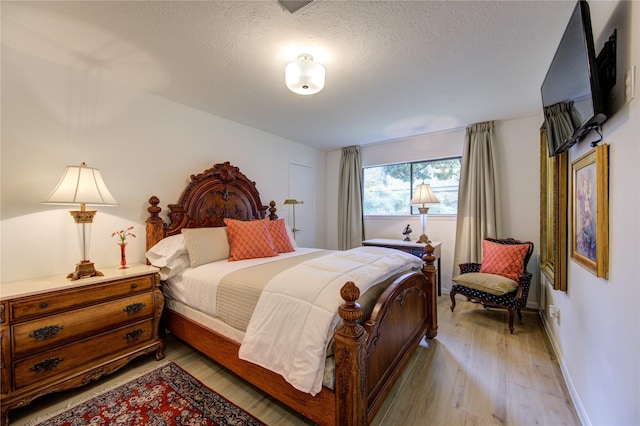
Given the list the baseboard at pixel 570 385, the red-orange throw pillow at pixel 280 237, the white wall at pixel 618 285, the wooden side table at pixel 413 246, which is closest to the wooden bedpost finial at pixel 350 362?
the white wall at pixel 618 285

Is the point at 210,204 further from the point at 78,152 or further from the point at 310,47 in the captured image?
the point at 310,47

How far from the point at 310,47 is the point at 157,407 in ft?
8.93

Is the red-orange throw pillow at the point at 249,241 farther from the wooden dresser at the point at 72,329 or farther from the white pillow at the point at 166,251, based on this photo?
the wooden dresser at the point at 72,329

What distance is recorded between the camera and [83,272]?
1.96m

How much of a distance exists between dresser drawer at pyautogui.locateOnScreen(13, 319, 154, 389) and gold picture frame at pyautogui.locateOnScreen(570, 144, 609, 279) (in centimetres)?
308

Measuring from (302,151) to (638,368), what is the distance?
169 inches

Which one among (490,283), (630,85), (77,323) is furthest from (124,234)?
(490,283)

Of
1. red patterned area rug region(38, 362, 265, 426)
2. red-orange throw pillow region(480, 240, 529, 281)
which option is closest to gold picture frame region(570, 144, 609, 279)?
red-orange throw pillow region(480, 240, 529, 281)

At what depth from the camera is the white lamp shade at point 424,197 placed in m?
3.62

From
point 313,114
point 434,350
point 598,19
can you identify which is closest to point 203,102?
point 313,114

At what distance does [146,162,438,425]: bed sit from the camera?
4.18 ft

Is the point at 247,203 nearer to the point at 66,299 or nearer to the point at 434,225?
the point at 66,299

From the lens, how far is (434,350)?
2332mm

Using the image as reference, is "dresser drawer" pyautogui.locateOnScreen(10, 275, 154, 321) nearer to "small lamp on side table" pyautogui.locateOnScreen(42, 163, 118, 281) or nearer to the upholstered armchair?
"small lamp on side table" pyautogui.locateOnScreen(42, 163, 118, 281)
